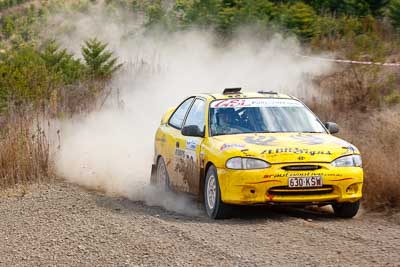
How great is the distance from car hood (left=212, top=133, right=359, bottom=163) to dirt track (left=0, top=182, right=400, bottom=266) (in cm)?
71

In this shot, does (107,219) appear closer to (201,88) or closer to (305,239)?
(305,239)

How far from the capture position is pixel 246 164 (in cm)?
988

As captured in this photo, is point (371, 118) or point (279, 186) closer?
point (279, 186)

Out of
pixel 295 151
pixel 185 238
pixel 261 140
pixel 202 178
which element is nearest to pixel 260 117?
pixel 261 140

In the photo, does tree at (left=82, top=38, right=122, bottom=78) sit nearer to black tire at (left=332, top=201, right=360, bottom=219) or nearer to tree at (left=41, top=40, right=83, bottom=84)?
tree at (left=41, top=40, right=83, bottom=84)

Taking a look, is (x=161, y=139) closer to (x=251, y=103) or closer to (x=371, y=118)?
(x=251, y=103)

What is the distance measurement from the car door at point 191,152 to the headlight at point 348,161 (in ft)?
5.69

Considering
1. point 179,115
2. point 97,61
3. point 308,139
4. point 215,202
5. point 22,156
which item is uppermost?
point 308,139

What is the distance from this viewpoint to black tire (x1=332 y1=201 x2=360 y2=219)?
1024 centimetres

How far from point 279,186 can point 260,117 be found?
1.54 meters

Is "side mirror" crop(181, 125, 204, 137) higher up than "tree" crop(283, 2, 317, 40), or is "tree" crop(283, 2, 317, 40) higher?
"side mirror" crop(181, 125, 204, 137)

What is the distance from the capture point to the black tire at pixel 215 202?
1001 cm

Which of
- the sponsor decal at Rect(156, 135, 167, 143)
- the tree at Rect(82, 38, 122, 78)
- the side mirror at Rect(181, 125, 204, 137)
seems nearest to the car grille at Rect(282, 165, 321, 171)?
the side mirror at Rect(181, 125, 204, 137)

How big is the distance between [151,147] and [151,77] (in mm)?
7345
